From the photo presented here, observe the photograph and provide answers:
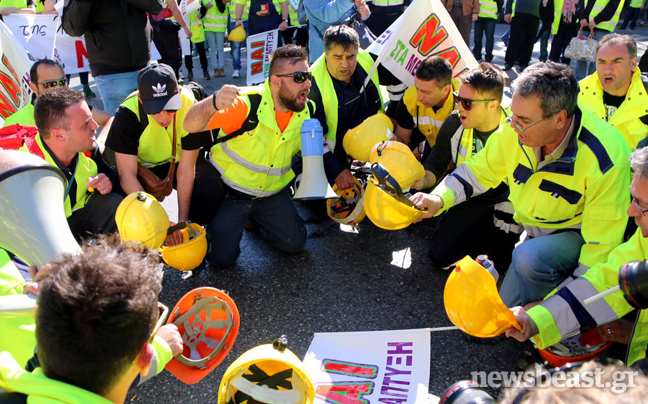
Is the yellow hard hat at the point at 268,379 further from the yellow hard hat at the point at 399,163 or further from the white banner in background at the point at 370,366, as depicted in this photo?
the yellow hard hat at the point at 399,163

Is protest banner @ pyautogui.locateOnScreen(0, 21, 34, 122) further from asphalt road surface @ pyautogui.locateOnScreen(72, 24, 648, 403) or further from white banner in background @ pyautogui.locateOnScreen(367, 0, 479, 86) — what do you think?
white banner in background @ pyautogui.locateOnScreen(367, 0, 479, 86)

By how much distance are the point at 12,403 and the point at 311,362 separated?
1.50 metres

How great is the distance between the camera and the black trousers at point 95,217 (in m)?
3.14

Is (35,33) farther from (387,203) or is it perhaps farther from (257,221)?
(387,203)

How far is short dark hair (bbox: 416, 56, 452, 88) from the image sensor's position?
3703mm

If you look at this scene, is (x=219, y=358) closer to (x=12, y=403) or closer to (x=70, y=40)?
(x=12, y=403)

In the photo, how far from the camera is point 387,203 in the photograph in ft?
9.04

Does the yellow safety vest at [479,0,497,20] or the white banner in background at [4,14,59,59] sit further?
the yellow safety vest at [479,0,497,20]

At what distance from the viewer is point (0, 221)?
76.2 inches

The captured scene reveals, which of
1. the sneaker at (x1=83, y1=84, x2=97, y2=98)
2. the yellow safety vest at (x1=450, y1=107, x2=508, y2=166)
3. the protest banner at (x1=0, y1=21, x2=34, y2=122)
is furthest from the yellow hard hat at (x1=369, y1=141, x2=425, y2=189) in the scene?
the sneaker at (x1=83, y1=84, x2=97, y2=98)

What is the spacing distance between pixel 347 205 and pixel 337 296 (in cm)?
88

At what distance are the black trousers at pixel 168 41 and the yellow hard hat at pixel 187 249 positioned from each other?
11.8 feet

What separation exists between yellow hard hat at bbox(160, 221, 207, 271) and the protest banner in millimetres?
2234

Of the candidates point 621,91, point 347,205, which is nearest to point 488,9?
point 621,91
